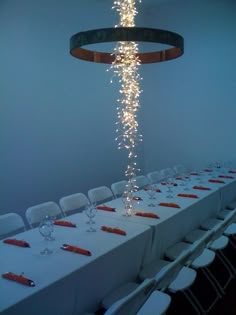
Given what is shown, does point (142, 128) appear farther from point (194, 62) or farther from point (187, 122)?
point (194, 62)

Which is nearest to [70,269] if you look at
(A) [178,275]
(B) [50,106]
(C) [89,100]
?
(A) [178,275]

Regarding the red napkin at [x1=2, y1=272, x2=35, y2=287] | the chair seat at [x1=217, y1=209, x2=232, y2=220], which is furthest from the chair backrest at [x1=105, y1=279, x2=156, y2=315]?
the chair seat at [x1=217, y1=209, x2=232, y2=220]

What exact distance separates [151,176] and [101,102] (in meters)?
1.80

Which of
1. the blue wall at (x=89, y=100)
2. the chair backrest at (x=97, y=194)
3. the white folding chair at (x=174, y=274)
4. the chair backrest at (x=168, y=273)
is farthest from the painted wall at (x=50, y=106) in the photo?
the chair backrest at (x=168, y=273)

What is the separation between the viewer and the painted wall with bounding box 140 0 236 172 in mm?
6367

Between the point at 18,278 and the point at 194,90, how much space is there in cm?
561

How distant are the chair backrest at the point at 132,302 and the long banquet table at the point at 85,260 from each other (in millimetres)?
423

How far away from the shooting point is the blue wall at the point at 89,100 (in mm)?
4941

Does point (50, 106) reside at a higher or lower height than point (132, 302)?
higher

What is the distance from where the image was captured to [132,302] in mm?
1878

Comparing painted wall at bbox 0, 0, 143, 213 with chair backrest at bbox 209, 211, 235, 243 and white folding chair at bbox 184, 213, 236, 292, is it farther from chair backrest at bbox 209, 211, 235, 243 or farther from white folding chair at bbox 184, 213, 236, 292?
chair backrest at bbox 209, 211, 235, 243

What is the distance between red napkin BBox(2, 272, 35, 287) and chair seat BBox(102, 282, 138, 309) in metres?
0.63

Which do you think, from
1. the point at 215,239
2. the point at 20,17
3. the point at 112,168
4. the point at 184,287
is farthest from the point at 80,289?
the point at 112,168

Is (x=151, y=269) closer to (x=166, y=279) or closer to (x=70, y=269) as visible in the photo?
(x=166, y=279)
